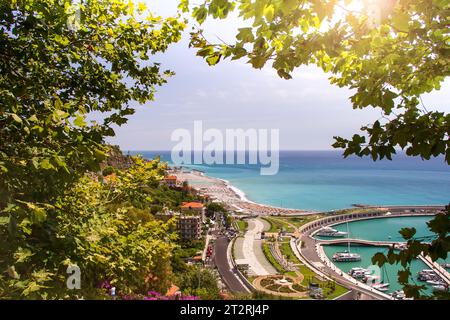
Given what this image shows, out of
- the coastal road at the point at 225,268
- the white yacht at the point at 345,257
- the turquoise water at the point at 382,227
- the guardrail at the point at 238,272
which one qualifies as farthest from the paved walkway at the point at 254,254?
the turquoise water at the point at 382,227

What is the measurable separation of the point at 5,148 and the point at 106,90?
71.1 inches

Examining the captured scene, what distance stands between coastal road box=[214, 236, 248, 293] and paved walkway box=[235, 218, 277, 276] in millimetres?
2019

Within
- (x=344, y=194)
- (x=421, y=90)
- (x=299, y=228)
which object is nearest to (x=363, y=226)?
(x=299, y=228)

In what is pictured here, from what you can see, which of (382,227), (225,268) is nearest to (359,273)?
(225,268)

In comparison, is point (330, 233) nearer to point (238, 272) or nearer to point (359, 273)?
point (359, 273)

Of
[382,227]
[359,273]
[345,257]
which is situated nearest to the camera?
[359,273]

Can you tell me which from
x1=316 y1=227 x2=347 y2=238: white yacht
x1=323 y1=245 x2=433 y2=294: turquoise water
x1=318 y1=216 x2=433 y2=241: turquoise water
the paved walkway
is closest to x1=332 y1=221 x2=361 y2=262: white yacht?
x1=323 y1=245 x2=433 y2=294: turquoise water

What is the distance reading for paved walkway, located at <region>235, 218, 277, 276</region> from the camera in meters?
39.9

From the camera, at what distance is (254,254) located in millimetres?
46500

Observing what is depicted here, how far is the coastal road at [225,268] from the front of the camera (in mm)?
33562

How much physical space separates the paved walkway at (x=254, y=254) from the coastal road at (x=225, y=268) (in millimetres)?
2019

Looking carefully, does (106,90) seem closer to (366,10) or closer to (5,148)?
(5,148)

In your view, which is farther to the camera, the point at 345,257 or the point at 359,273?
the point at 345,257

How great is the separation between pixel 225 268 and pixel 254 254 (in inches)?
302
